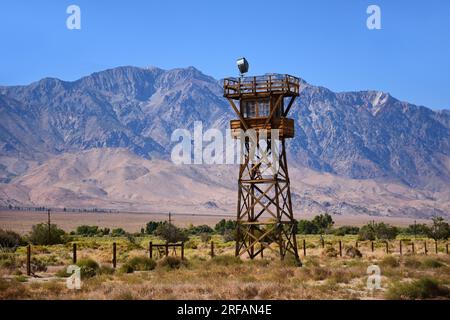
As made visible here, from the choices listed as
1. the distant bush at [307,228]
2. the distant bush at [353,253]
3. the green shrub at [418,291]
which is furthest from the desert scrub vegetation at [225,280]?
the distant bush at [307,228]

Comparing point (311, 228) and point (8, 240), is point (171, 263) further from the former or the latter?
point (311, 228)

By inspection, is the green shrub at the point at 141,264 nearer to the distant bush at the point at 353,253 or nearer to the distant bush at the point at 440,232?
the distant bush at the point at 353,253

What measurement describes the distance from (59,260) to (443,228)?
39.7 metres

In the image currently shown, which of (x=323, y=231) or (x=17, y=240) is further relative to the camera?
(x=323, y=231)

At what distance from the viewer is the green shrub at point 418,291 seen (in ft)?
64.4

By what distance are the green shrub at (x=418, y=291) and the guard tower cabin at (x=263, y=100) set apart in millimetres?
12468

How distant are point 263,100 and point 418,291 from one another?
14.4 m

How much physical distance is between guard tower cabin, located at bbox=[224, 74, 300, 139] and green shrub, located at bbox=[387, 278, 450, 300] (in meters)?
12.5

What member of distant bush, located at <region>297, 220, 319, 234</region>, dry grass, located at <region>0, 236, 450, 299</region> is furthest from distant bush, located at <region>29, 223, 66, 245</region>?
distant bush, located at <region>297, 220, 319, 234</region>

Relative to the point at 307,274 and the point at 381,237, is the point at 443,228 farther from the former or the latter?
the point at 307,274

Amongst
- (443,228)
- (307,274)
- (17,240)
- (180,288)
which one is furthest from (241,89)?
A: (443,228)

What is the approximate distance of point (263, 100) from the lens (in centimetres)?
3183

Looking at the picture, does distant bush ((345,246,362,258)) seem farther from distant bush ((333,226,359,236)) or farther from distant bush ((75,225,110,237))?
distant bush ((75,225,110,237))
